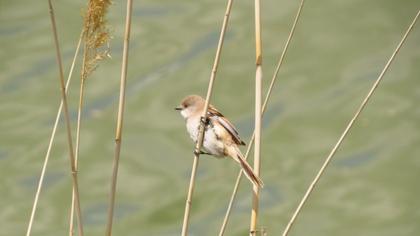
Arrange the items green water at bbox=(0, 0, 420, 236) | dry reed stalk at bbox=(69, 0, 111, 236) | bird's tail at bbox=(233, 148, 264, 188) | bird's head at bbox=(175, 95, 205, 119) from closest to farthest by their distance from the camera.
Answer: dry reed stalk at bbox=(69, 0, 111, 236) → bird's tail at bbox=(233, 148, 264, 188) → bird's head at bbox=(175, 95, 205, 119) → green water at bbox=(0, 0, 420, 236)

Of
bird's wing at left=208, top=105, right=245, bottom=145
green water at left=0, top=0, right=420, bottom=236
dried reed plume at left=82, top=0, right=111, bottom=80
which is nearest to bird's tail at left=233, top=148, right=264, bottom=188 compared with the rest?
bird's wing at left=208, top=105, right=245, bottom=145

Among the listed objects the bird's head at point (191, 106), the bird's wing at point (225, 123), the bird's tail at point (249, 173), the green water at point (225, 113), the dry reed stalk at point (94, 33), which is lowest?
the bird's tail at point (249, 173)

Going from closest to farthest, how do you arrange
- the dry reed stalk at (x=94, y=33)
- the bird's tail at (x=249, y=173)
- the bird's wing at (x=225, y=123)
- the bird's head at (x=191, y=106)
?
1. the dry reed stalk at (x=94, y=33)
2. the bird's tail at (x=249, y=173)
3. the bird's wing at (x=225, y=123)
4. the bird's head at (x=191, y=106)

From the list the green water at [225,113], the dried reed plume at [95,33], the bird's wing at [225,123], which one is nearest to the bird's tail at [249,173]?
the bird's wing at [225,123]

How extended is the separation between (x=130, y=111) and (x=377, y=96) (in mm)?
2163

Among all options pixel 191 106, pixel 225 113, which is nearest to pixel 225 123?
pixel 191 106

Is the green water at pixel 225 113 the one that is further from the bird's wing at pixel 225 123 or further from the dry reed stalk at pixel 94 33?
the dry reed stalk at pixel 94 33

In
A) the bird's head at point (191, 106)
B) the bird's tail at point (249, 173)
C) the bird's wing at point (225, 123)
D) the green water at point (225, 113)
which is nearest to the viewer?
the bird's tail at point (249, 173)

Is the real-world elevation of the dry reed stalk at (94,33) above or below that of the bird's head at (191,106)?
below

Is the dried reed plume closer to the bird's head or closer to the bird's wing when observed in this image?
the bird's wing

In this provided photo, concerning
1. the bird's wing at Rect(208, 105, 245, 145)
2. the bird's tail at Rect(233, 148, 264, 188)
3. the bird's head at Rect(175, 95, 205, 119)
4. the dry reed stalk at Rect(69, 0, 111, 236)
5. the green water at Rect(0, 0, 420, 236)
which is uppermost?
the green water at Rect(0, 0, 420, 236)

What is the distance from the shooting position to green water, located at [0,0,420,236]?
25.7 ft

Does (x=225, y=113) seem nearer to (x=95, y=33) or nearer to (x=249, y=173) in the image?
(x=249, y=173)

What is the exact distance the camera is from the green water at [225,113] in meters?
7.84
